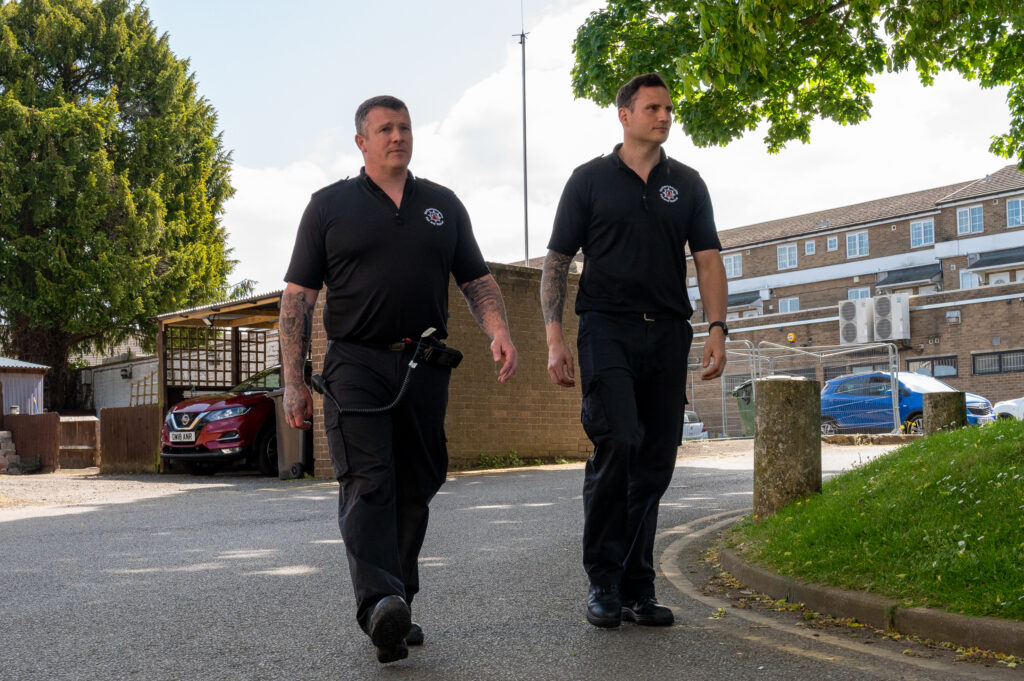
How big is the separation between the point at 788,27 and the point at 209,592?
596cm

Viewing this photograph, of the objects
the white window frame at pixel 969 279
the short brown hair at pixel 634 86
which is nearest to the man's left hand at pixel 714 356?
the short brown hair at pixel 634 86

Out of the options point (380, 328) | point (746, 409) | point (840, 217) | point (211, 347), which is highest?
point (840, 217)

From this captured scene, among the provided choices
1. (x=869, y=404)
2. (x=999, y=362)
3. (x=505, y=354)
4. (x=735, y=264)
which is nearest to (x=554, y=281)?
(x=505, y=354)

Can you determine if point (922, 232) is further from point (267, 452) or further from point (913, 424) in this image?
point (267, 452)

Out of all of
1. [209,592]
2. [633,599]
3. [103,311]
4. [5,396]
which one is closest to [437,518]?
[209,592]

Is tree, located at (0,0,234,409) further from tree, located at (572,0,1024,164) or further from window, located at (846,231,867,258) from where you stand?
window, located at (846,231,867,258)

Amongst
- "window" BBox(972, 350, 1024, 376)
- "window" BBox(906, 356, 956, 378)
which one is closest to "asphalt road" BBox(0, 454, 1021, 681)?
"window" BBox(972, 350, 1024, 376)

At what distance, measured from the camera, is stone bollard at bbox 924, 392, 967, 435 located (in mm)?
10422

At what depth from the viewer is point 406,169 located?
13.8 ft

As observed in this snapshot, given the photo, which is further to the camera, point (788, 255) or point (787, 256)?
point (787, 256)

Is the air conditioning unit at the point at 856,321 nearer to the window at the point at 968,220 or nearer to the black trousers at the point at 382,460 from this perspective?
the window at the point at 968,220

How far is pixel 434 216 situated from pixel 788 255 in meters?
62.9

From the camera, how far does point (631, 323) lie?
448 centimetres

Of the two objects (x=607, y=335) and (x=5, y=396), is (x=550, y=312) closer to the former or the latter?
(x=607, y=335)
